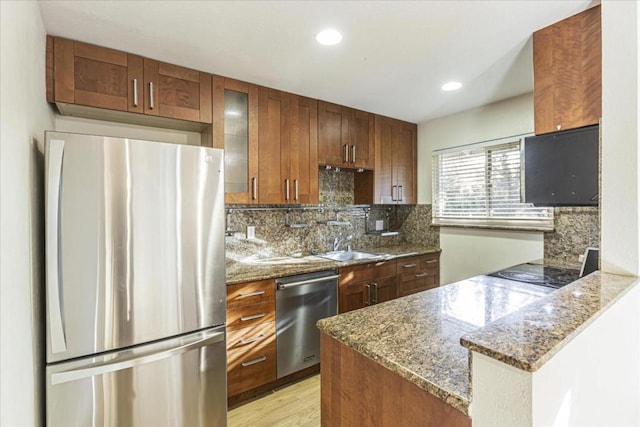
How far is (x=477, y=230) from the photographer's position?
3125 millimetres

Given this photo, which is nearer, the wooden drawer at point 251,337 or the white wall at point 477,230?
the wooden drawer at point 251,337

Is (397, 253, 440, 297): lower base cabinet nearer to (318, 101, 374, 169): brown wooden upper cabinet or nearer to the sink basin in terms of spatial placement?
the sink basin

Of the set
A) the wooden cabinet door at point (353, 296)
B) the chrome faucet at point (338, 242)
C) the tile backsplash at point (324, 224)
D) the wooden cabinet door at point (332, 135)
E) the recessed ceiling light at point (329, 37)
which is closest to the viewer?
the recessed ceiling light at point (329, 37)

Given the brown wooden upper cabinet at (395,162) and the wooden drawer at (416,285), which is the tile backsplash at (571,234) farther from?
the brown wooden upper cabinet at (395,162)

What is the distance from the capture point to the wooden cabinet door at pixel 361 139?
10.0 feet

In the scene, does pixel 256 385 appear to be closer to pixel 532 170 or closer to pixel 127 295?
pixel 127 295

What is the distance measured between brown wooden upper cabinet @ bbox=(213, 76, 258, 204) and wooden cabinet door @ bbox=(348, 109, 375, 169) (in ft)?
3.41

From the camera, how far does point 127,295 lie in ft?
4.74

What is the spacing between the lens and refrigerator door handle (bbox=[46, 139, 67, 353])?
1.29 m

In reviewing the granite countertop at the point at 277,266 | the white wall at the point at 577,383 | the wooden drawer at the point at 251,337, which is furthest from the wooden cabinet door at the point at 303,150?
the white wall at the point at 577,383

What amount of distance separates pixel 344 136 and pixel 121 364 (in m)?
2.46

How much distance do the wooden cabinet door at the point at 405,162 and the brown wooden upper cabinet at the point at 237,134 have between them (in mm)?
1721

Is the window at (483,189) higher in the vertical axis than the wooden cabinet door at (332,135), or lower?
lower

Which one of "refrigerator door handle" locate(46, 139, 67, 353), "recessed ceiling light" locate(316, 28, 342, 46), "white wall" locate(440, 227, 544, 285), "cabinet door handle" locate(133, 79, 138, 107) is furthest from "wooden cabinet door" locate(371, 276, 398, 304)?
"cabinet door handle" locate(133, 79, 138, 107)
